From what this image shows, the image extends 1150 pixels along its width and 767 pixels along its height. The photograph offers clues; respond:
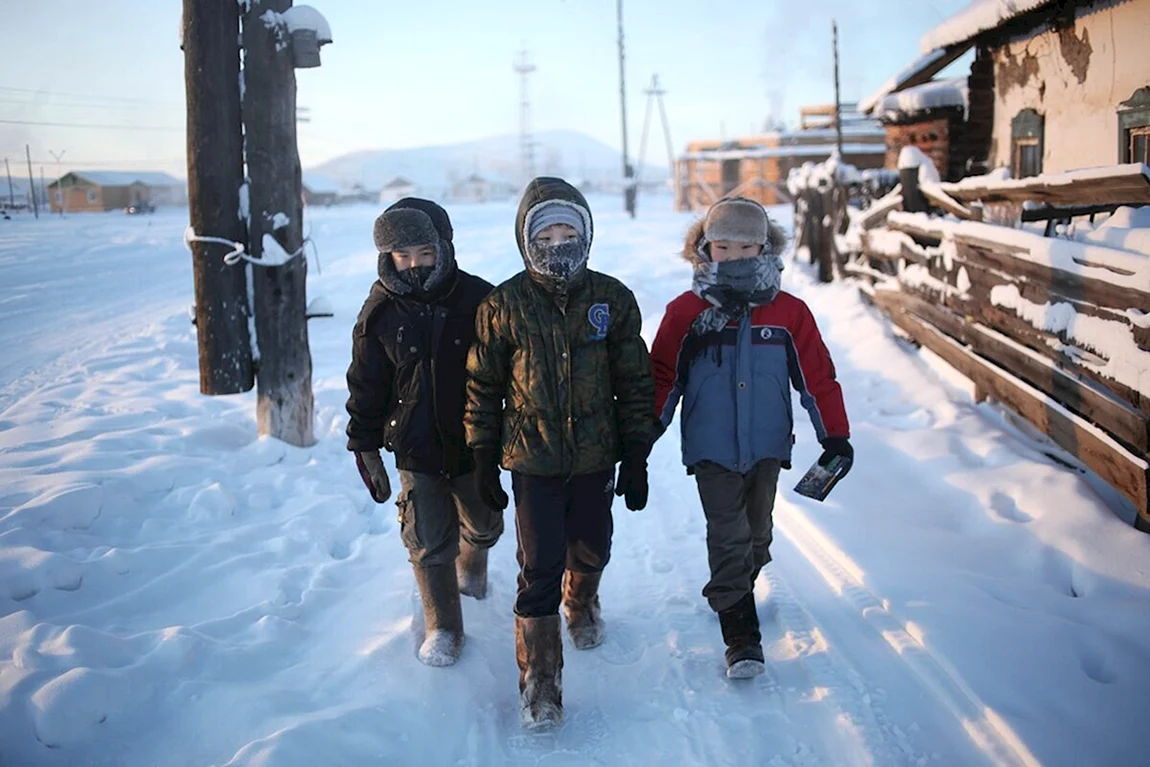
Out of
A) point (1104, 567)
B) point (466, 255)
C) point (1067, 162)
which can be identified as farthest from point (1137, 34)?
point (466, 255)

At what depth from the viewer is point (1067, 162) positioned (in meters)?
7.31

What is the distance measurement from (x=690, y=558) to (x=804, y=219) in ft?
40.3

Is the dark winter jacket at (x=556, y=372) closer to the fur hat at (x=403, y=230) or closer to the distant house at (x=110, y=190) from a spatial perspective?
the fur hat at (x=403, y=230)

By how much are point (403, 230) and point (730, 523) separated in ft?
5.87

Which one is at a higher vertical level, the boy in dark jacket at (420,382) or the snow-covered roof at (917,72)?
the snow-covered roof at (917,72)

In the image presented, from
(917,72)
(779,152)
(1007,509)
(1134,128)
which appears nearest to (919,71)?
(917,72)

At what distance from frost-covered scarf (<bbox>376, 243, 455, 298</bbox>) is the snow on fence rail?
10.4 feet

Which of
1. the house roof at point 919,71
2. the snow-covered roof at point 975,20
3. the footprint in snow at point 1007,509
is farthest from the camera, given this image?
the house roof at point 919,71

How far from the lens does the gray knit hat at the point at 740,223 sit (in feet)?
10.3

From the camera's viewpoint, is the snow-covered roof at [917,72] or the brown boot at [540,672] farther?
the snow-covered roof at [917,72]

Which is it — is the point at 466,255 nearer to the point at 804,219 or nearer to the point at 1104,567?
the point at 804,219

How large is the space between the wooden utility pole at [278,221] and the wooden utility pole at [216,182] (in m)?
0.09

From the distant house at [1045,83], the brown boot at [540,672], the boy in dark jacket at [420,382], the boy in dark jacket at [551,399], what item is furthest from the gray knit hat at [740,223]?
the distant house at [1045,83]

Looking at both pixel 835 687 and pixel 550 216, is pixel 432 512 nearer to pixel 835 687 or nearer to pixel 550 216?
pixel 550 216
